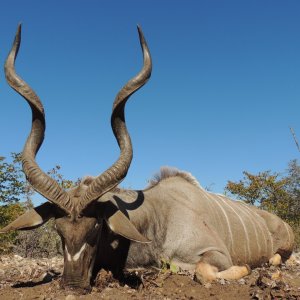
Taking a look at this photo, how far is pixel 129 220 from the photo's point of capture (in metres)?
3.77

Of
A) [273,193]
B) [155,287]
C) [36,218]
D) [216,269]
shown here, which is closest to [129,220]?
[155,287]

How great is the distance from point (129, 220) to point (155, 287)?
0.58m

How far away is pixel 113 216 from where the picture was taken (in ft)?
11.7

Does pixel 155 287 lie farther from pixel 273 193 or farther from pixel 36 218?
pixel 273 193

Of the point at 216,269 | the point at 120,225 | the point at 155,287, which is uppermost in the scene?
the point at 120,225

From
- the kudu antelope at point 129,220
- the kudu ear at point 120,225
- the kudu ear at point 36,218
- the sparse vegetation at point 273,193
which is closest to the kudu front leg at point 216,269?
the kudu antelope at point 129,220

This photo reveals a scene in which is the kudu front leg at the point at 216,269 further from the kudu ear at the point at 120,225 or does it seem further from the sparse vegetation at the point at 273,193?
the sparse vegetation at the point at 273,193

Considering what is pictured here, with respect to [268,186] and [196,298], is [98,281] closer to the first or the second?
[196,298]

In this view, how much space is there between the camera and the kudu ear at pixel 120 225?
3.42 m

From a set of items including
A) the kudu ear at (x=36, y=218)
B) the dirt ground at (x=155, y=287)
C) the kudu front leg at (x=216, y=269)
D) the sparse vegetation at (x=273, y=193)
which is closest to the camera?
the dirt ground at (x=155, y=287)

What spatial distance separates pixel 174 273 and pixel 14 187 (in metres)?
6.51

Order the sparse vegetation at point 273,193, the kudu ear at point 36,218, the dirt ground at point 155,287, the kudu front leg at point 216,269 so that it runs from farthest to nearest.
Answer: the sparse vegetation at point 273,193 → the kudu front leg at point 216,269 → the kudu ear at point 36,218 → the dirt ground at point 155,287

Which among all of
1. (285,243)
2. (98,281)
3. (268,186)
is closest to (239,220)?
(285,243)

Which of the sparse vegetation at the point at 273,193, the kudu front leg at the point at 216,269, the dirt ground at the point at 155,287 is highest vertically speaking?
the sparse vegetation at the point at 273,193
